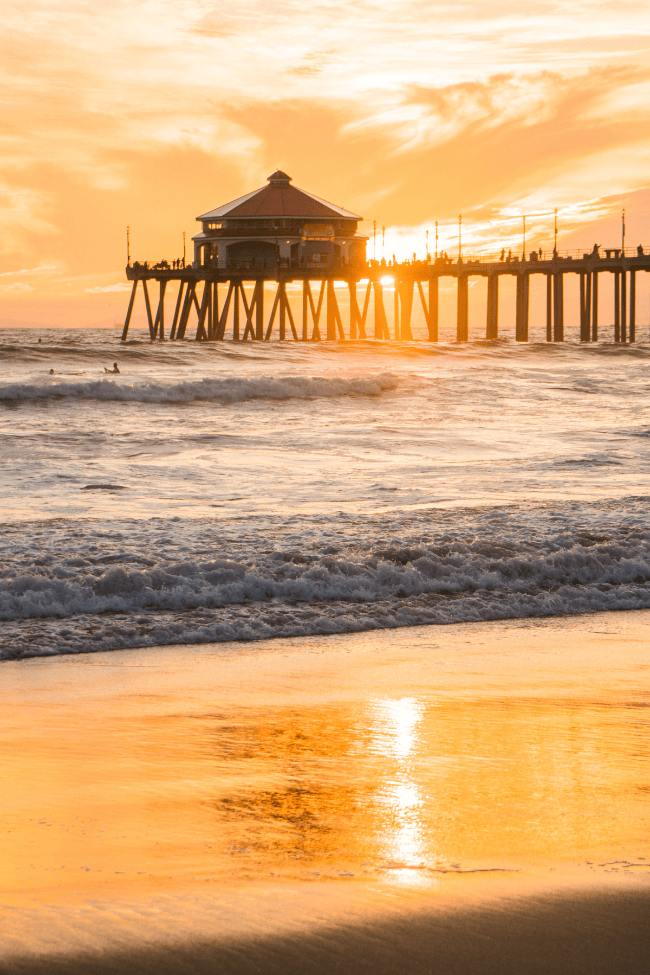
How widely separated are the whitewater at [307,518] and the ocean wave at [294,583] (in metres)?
0.02

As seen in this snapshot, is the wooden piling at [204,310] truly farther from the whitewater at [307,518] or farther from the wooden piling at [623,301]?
the whitewater at [307,518]

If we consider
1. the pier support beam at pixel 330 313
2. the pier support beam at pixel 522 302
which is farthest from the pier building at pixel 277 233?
the pier support beam at pixel 522 302

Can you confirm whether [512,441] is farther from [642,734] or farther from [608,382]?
[608,382]

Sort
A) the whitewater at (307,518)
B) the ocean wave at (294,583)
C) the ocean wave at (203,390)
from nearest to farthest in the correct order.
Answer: the ocean wave at (294,583) → the whitewater at (307,518) → the ocean wave at (203,390)

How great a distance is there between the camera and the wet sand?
296cm

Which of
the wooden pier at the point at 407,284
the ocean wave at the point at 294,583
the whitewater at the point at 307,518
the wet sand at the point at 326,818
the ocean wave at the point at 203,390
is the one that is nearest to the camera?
the wet sand at the point at 326,818

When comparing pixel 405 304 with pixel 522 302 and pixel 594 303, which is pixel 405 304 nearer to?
pixel 522 302

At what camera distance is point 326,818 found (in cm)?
391

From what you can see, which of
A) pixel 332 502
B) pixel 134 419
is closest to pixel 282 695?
pixel 332 502

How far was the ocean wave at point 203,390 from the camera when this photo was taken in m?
31.9

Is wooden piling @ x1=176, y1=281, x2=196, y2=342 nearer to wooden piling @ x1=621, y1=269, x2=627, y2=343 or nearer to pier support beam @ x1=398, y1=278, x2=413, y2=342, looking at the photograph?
pier support beam @ x1=398, y1=278, x2=413, y2=342

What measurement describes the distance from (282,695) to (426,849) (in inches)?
94.4

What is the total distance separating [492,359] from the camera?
55500mm

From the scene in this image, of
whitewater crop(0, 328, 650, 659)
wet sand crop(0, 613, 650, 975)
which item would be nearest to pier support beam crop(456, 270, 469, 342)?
whitewater crop(0, 328, 650, 659)
